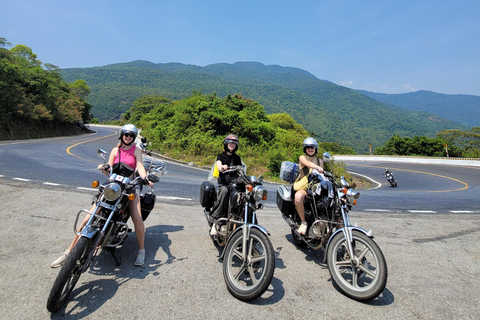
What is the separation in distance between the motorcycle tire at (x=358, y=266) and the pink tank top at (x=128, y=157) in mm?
2836

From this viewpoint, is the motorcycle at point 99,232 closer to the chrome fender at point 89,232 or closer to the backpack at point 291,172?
the chrome fender at point 89,232

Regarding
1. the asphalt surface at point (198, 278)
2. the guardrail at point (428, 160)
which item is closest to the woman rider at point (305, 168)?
the asphalt surface at point (198, 278)

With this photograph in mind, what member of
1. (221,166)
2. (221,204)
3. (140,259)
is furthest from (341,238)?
(140,259)

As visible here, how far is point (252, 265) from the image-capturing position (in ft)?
10.1

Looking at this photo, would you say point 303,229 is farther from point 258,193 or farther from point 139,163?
point 139,163

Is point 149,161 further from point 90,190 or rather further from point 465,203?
point 465,203

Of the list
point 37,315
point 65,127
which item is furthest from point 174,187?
point 65,127

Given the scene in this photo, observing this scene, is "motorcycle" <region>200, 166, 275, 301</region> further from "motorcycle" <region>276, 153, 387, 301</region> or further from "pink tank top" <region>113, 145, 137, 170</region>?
"pink tank top" <region>113, 145, 137, 170</region>

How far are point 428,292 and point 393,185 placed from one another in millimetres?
19704

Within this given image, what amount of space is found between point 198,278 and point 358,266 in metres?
1.88

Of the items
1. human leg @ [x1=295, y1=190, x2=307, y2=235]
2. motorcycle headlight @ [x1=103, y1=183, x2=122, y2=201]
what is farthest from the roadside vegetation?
motorcycle headlight @ [x1=103, y1=183, x2=122, y2=201]

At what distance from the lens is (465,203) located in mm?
9891

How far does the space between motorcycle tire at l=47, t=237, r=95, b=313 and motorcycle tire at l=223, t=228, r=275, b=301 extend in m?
1.48

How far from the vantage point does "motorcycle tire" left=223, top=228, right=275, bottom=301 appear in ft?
9.24
